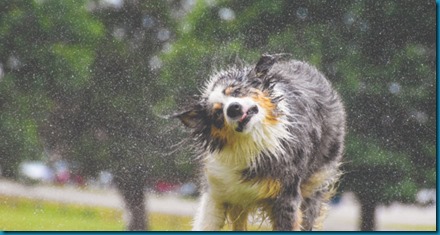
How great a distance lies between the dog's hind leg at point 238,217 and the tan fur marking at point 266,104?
645 mm

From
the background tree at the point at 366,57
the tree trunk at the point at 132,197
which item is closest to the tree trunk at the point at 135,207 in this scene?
the tree trunk at the point at 132,197

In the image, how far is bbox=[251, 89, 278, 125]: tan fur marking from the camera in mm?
4105

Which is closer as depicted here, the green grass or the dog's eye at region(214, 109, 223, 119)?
the dog's eye at region(214, 109, 223, 119)

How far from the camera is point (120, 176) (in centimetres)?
623

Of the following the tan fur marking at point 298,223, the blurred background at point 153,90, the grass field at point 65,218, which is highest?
the blurred background at point 153,90

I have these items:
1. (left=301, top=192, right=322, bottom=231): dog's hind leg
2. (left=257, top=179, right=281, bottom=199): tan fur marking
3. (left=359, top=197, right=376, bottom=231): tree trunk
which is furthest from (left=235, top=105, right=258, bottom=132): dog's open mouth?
(left=359, top=197, right=376, bottom=231): tree trunk

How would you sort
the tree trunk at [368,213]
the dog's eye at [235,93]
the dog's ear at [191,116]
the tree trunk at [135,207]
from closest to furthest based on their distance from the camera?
the dog's eye at [235,93], the dog's ear at [191,116], the tree trunk at [135,207], the tree trunk at [368,213]

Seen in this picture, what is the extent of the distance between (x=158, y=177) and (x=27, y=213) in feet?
3.33

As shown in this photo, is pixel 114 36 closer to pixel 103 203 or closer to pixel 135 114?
pixel 135 114

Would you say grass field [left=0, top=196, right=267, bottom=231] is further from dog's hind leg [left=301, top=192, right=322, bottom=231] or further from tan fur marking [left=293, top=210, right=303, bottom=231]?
tan fur marking [left=293, top=210, right=303, bottom=231]

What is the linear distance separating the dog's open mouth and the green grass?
Result: 1868mm

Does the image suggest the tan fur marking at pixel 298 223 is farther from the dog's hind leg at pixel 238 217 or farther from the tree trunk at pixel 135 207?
the tree trunk at pixel 135 207

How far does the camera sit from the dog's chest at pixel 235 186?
14.1ft

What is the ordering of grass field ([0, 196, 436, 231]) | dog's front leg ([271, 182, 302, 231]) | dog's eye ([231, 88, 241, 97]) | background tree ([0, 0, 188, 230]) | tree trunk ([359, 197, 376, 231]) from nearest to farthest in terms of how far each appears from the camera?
dog's eye ([231, 88, 241, 97]) < dog's front leg ([271, 182, 302, 231]) < grass field ([0, 196, 436, 231]) < tree trunk ([359, 197, 376, 231]) < background tree ([0, 0, 188, 230])
